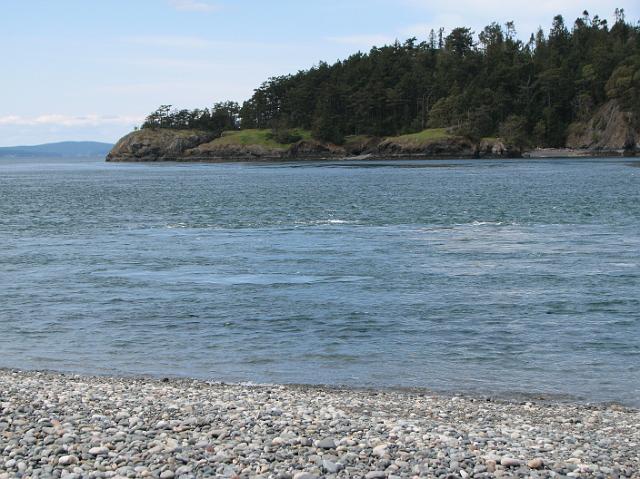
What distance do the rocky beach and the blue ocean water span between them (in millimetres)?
3214

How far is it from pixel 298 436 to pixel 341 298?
18379 mm

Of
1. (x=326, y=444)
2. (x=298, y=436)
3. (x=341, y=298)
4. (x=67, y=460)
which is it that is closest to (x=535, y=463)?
(x=326, y=444)

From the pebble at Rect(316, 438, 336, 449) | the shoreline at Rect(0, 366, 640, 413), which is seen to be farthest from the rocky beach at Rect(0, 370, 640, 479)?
the shoreline at Rect(0, 366, 640, 413)

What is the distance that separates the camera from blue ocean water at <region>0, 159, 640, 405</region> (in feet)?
76.0

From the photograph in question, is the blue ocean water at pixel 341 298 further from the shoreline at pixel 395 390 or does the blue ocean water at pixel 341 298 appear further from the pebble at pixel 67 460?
the pebble at pixel 67 460

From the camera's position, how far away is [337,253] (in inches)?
1784

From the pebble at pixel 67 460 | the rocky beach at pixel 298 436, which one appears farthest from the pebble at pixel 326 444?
the pebble at pixel 67 460

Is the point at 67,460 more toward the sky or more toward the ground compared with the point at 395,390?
more toward the sky

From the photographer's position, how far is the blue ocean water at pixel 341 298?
2316 cm

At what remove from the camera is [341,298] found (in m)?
32.7

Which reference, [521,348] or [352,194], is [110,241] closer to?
[521,348]

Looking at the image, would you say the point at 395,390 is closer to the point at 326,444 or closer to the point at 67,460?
the point at 326,444

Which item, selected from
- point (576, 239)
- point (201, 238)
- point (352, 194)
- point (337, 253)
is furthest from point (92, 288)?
point (352, 194)

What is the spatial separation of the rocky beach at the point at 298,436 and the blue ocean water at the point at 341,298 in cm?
321
